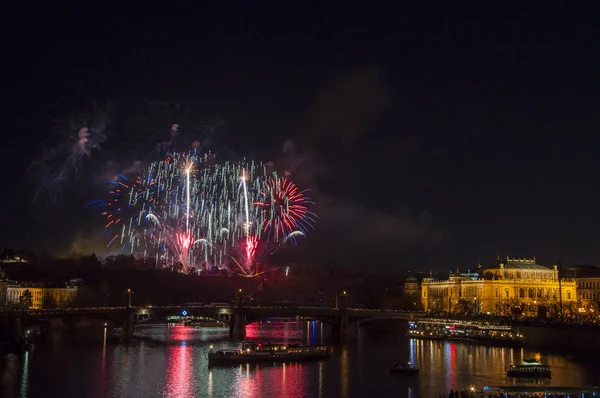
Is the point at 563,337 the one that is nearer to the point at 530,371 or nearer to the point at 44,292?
the point at 530,371

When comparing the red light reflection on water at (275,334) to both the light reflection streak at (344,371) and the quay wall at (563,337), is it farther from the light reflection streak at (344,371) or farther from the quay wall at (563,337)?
the quay wall at (563,337)

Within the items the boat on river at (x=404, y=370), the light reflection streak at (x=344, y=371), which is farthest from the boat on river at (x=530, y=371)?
the light reflection streak at (x=344, y=371)

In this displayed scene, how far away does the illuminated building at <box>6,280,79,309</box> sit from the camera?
174050 millimetres

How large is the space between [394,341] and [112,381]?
192 ft

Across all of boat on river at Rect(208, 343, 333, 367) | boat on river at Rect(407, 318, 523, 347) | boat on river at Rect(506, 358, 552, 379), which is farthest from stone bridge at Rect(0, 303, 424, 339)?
boat on river at Rect(506, 358, 552, 379)

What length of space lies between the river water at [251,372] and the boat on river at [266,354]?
5.42 feet

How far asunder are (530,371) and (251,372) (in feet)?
100

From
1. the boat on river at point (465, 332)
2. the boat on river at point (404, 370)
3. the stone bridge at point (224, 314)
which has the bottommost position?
the boat on river at point (404, 370)

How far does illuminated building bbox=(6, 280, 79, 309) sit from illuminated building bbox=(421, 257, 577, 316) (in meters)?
94.0

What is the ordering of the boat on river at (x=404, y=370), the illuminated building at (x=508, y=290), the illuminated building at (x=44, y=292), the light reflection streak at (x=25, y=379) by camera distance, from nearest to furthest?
the light reflection streak at (x=25, y=379) → the boat on river at (x=404, y=370) → the illuminated building at (x=508, y=290) → the illuminated building at (x=44, y=292)

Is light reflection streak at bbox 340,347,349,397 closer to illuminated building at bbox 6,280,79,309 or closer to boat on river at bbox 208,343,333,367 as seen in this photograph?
boat on river at bbox 208,343,333,367

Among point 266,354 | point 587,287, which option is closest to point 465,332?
point 266,354

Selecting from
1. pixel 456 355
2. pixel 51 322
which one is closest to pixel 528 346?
pixel 456 355

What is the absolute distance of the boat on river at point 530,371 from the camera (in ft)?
237
